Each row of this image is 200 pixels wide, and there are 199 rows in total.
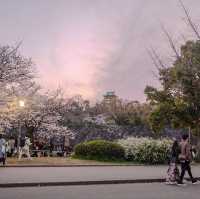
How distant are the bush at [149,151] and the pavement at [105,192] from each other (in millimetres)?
13799

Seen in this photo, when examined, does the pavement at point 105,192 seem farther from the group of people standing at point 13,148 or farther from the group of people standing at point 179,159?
the group of people standing at point 13,148

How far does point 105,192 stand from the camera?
53.1 feet

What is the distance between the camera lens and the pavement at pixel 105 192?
49.0 ft

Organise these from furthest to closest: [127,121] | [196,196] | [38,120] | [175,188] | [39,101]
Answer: [127,121] → [39,101] → [38,120] → [175,188] → [196,196]

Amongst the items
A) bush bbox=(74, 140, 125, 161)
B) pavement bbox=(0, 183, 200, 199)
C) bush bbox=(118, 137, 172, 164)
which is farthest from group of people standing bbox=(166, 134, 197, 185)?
bush bbox=(74, 140, 125, 161)

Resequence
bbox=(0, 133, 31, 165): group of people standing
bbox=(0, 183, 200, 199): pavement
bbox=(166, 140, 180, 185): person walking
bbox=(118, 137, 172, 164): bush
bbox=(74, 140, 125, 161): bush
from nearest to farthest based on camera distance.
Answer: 1. bbox=(0, 183, 200, 199): pavement
2. bbox=(166, 140, 180, 185): person walking
3. bbox=(0, 133, 31, 165): group of people standing
4. bbox=(118, 137, 172, 164): bush
5. bbox=(74, 140, 125, 161): bush

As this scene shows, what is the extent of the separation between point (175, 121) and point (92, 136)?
15075mm

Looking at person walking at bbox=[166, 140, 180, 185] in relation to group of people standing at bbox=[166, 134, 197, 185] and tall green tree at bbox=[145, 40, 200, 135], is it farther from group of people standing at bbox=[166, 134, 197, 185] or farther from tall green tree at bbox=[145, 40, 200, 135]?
tall green tree at bbox=[145, 40, 200, 135]

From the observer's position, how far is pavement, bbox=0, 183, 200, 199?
49.0 feet

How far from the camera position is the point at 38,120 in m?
49.4

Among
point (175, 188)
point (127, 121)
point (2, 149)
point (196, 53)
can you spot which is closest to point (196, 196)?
point (175, 188)

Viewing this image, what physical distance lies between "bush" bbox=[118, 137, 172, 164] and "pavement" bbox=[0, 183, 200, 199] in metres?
13.8

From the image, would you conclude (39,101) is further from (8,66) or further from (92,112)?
(92,112)

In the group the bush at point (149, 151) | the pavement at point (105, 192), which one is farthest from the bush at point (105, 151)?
the pavement at point (105, 192)
